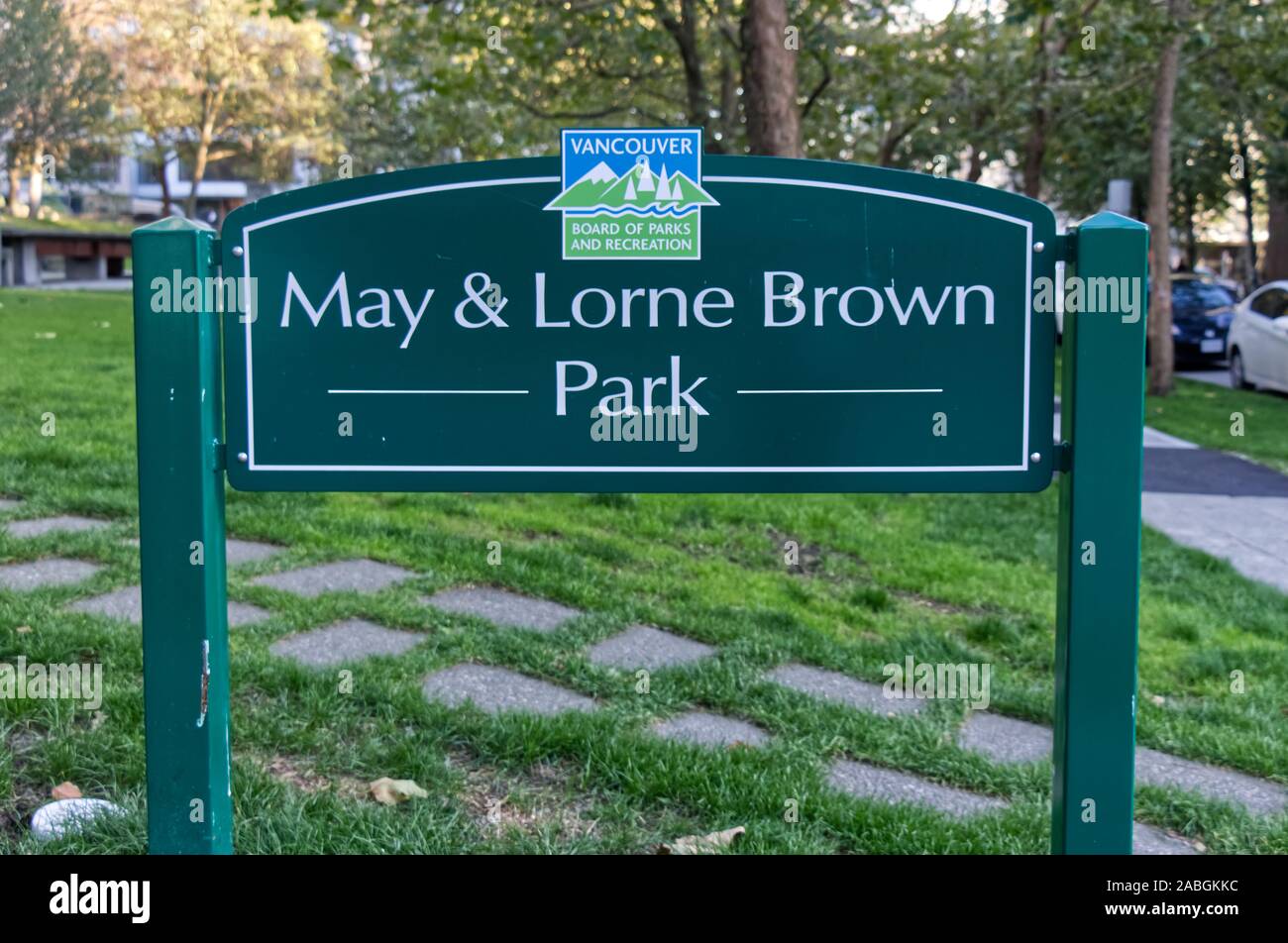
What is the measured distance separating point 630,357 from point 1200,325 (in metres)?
19.2

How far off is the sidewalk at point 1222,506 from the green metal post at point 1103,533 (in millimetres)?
4135

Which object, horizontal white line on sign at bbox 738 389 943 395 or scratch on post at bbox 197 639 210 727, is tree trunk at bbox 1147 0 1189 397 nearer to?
horizontal white line on sign at bbox 738 389 943 395

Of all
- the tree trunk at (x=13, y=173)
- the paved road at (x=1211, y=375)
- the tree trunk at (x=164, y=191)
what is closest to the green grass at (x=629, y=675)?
the paved road at (x=1211, y=375)

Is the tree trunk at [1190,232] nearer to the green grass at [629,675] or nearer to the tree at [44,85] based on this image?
the tree at [44,85]

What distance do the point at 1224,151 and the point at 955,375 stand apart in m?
29.9

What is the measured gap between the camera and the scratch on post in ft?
8.16

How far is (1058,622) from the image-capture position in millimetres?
2527

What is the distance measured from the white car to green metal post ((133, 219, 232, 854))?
578 inches

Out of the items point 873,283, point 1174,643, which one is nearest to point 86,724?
point 873,283

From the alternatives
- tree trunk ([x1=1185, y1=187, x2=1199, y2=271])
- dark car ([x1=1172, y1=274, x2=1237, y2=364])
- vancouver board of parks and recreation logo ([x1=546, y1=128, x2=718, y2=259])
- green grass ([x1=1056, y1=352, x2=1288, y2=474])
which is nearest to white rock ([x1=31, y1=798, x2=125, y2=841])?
vancouver board of parks and recreation logo ([x1=546, y1=128, x2=718, y2=259])

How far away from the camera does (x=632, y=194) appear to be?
2.42m

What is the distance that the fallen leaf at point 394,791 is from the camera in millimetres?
3152

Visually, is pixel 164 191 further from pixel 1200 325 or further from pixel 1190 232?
pixel 1190 232

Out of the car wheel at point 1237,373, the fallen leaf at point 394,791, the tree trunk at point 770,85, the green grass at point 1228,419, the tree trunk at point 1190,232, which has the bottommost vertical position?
the fallen leaf at point 394,791
